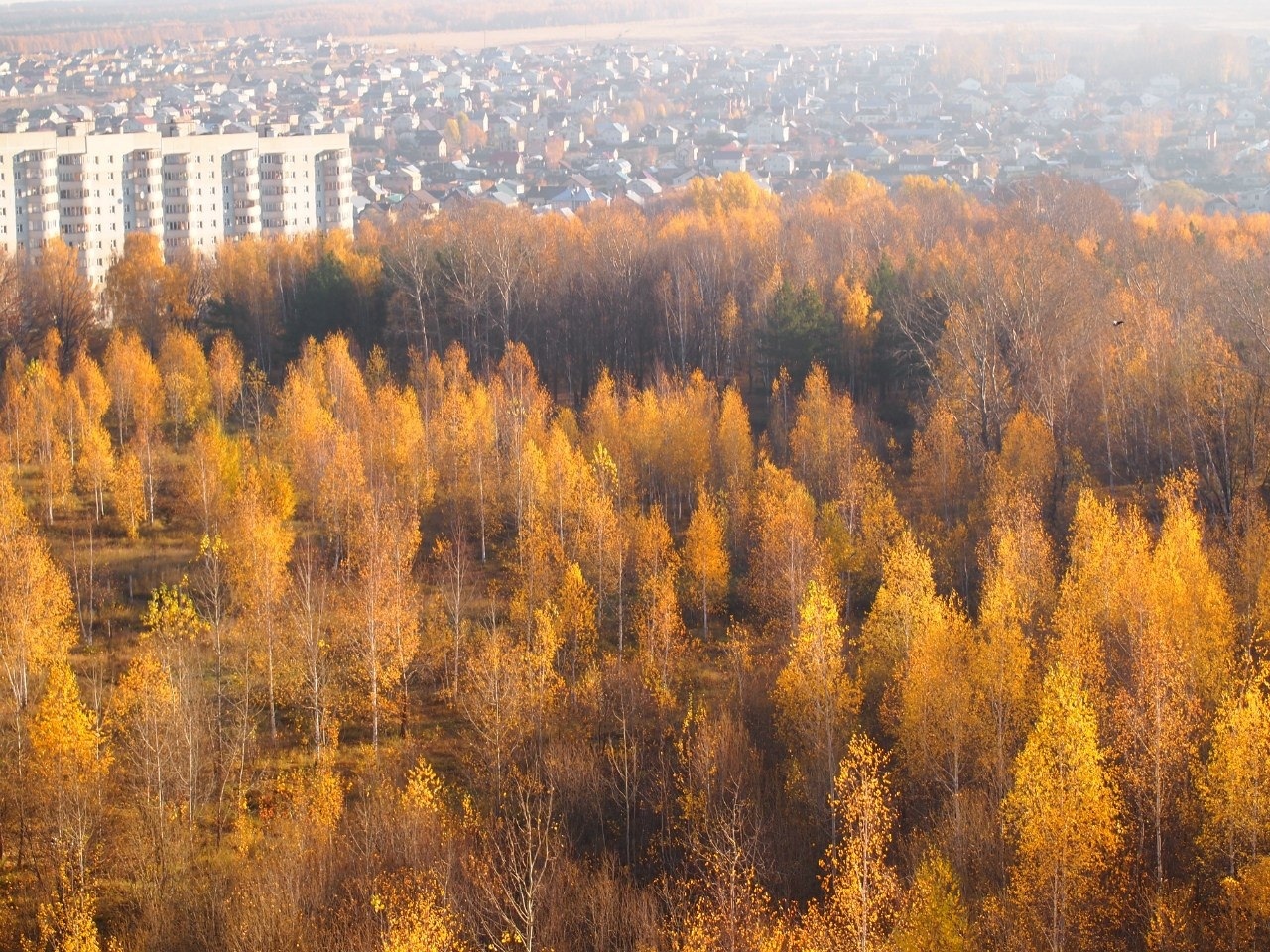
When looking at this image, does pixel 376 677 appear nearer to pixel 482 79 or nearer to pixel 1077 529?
pixel 1077 529

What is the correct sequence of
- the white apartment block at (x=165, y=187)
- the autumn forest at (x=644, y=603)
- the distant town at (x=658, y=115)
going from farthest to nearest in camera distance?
the distant town at (x=658, y=115) → the white apartment block at (x=165, y=187) → the autumn forest at (x=644, y=603)

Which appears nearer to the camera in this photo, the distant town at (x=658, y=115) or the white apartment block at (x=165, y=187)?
the white apartment block at (x=165, y=187)

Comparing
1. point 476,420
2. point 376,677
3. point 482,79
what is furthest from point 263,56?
point 376,677

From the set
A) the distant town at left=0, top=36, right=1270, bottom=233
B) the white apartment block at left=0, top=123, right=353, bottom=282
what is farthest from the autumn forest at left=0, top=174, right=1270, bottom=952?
the distant town at left=0, top=36, right=1270, bottom=233

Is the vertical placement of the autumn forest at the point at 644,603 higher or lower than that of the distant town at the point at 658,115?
lower

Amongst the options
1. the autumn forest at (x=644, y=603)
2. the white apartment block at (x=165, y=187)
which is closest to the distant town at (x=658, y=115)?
the white apartment block at (x=165, y=187)

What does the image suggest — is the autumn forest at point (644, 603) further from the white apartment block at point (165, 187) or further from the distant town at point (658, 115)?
the distant town at point (658, 115)

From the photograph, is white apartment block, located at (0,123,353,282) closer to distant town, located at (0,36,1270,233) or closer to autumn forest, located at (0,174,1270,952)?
distant town, located at (0,36,1270,233)
